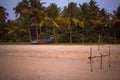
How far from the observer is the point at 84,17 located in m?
5.81

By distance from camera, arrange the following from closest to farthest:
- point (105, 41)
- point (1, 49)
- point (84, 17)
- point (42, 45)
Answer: point (105, 41) → point (1, 49) → point (84, 17) → point (42, 45)

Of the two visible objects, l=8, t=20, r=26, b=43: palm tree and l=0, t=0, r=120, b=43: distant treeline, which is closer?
l=0, t=0, r=120, b=43: distant treeline

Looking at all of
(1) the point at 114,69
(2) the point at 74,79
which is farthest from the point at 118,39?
(2) the point at 74,79

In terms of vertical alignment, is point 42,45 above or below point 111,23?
below

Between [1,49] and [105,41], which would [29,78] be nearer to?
[105,41]

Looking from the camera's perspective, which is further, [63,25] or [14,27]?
[63,25]

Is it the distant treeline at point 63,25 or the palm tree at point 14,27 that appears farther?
the palm tree at point 14,27

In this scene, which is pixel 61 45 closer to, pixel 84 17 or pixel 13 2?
pixel 84 17

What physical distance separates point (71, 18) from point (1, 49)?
2.32m

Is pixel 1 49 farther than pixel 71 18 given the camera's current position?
No

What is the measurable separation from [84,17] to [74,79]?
11.1ft

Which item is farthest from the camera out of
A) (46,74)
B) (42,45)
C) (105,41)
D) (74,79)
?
(42,45)

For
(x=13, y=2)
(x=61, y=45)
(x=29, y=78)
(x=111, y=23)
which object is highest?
(x=13, y=2)

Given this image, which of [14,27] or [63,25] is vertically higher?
[63,25]
